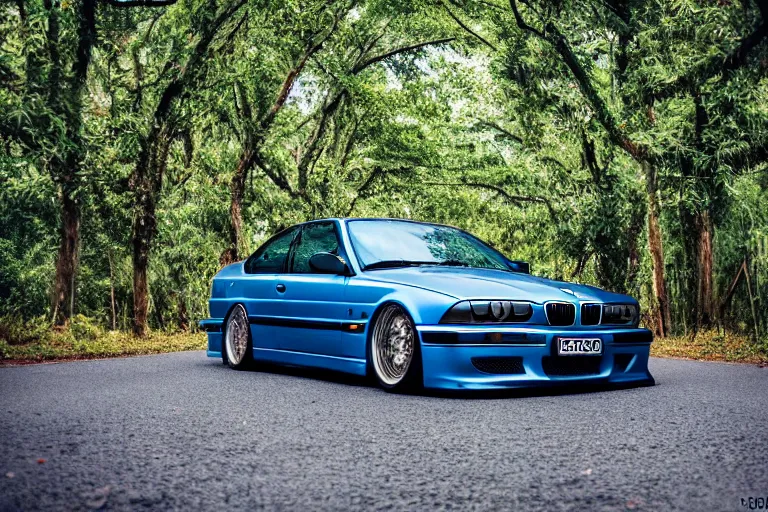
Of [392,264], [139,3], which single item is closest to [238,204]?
[139,3]

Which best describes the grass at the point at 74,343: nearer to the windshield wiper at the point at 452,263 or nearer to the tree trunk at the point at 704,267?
the windshield wiper at the point at 452,263

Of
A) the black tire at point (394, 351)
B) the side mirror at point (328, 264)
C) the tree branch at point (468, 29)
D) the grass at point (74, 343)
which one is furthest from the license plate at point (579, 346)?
the tree branch at point (468, 29)

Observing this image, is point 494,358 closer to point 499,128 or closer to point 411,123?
point 499,128

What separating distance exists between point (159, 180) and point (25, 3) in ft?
11.8

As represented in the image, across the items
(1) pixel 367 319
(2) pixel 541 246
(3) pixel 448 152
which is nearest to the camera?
(1) pixel 367 319

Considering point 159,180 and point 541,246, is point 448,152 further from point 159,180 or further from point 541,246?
point 159,180

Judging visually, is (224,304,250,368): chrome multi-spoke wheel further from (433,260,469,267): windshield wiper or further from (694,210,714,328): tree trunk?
(694,210,714,328): tree trunk

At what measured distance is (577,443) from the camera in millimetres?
4914

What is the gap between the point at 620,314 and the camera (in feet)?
24.6

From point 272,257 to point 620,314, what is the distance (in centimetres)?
352

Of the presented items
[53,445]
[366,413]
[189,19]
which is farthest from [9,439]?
[189,19]

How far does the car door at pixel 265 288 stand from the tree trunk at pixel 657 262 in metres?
8.09

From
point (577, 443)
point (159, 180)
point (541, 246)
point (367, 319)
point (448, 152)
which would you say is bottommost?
point (577, 443)

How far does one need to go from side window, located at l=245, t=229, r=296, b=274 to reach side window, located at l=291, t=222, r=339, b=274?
0.21 m
